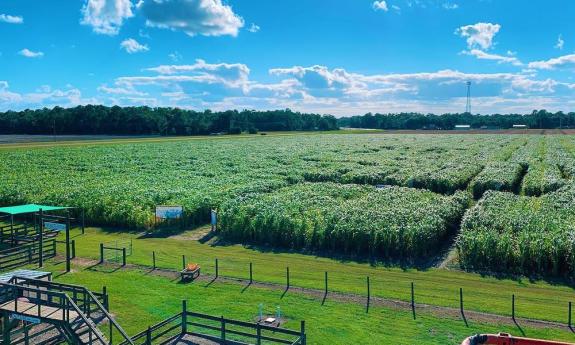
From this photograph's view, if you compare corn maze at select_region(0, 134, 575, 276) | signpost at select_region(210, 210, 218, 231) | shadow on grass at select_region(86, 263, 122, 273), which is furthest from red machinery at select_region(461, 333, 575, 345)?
signpost at select_region(210, 210, 218, 231)

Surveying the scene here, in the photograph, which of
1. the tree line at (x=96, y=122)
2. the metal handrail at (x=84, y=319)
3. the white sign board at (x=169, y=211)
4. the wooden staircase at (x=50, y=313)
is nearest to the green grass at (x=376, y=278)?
the white sign board at (x=169, y=211)

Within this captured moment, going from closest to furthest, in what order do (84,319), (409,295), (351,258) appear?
1. (84,319)
2. (409,295)
3. (351,258)

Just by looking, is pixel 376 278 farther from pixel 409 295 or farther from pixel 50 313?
pixel 50 313

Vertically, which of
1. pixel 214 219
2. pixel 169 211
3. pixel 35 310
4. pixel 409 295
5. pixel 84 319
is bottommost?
pixel 409 295

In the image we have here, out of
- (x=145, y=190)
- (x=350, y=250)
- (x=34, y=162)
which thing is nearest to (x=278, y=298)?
(x=350, y=250)

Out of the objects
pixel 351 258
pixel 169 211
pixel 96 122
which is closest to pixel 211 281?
pixel 351 258

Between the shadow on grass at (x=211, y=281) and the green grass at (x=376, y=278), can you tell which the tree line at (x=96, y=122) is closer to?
the green grass at (x=376, y=278)

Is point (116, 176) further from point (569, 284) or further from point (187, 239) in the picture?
point (569, 284)
